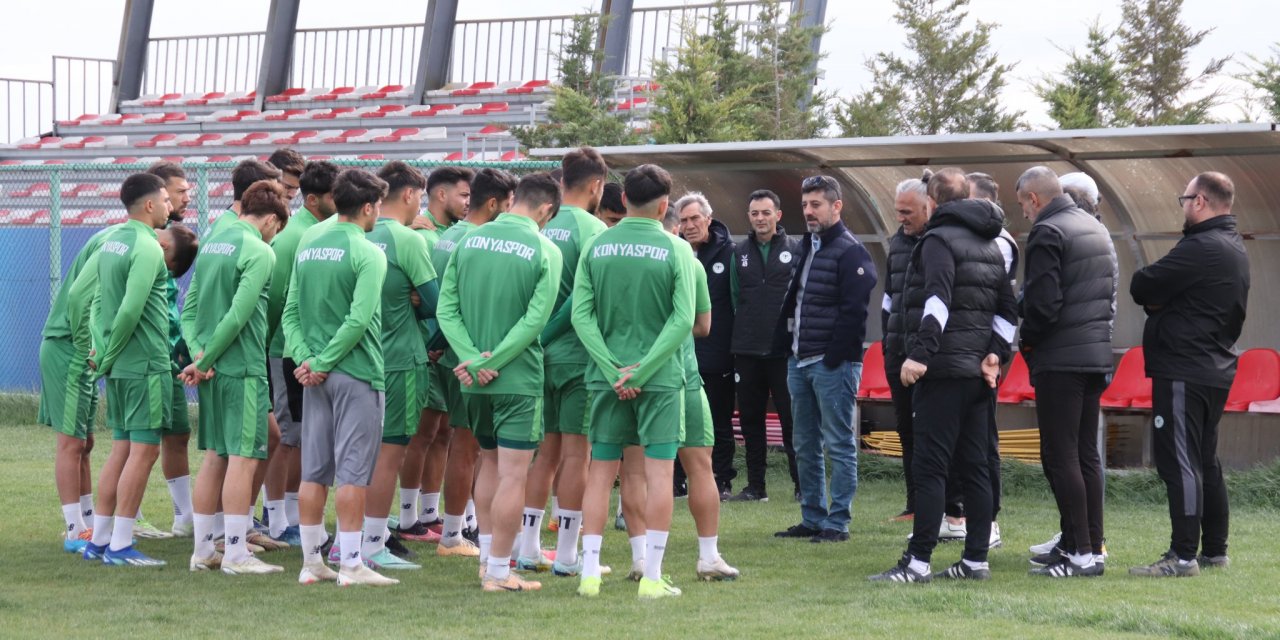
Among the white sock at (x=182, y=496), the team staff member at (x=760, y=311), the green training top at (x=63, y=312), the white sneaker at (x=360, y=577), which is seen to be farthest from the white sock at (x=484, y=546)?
the team staff member at (x=760, y=311)

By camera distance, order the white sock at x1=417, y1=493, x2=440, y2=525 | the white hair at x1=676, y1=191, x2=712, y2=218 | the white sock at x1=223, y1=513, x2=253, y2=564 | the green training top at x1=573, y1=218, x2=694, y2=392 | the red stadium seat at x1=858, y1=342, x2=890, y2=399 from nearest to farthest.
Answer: the green training top at x1=573, y1=218, x2=694, y2=392 → the white sock at x1=223, y1=513, x2=253, y2=564 → the white sock at x1=417, y1=493, x2=440, y2=525 → the white hair at x1=676, y1=191, x2=712, y2=218 → the red stadium seat at x1=858, y1=342, x2=890, y2=399

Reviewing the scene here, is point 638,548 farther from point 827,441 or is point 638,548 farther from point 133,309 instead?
point 133,309

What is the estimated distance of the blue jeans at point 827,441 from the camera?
26.2ft

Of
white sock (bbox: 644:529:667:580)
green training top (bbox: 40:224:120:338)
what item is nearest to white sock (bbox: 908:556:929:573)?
white sock (bbox: 644:529:667:580)

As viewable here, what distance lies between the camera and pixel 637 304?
6180 mm

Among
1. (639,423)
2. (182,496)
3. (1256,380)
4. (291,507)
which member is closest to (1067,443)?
(639,423)

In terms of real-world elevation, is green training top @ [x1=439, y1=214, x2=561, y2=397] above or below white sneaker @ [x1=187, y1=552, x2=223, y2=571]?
above

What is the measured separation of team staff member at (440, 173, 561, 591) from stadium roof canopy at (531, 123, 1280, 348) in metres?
4.02

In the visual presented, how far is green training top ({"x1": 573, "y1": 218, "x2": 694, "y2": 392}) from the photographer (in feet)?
20.1

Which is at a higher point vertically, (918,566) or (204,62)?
(204,62)

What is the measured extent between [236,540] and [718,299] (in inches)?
151

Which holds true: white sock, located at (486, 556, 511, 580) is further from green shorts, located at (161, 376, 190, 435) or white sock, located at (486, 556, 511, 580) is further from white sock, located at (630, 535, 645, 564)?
green shorts, located at (161, 376, 190, 435)

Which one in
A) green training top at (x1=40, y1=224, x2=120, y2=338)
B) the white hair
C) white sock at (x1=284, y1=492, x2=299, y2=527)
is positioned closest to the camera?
green training top at (x1=40, y1=224, x2=120, y2=338)

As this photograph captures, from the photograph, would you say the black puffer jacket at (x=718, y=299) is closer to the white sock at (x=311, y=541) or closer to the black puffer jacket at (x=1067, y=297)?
the black puffer jacket at (x=1067, y=297)
